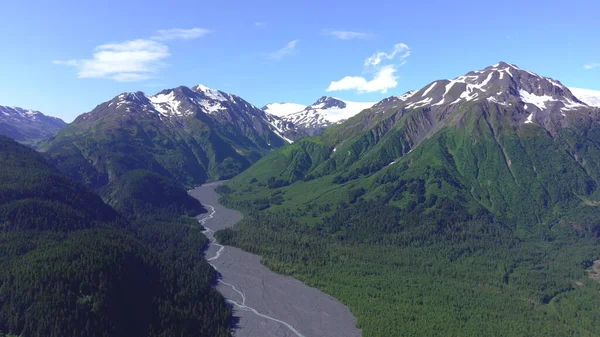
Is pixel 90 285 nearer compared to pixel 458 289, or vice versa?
pixel 90 285

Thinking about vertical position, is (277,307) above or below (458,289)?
below

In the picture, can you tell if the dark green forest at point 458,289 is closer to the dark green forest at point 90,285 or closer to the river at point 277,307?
the river at point 277,307

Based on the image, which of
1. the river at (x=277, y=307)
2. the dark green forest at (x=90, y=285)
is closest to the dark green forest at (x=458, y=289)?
the river at (x=277, y=307)

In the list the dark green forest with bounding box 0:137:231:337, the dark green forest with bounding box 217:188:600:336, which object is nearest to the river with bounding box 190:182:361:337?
the dark green forest with bounding box 217:188:600:336

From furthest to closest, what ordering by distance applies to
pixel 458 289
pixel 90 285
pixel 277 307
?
pixel 458 289 < pixel 277 307 < pixel 90 285

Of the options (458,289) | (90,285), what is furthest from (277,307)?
(458,289)

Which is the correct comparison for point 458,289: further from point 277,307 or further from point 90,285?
point 90,285

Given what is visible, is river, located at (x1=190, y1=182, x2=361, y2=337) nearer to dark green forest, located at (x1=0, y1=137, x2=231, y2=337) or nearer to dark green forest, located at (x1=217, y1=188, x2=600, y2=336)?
dark green forest, located at (x1=217, y1=188, x2=600, y2=336)

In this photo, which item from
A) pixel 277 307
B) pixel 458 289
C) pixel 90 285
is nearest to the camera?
pixel 90 285

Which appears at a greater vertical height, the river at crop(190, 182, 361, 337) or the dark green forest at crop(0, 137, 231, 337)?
the dark green forest at crop(0, 137, 231, 337)
